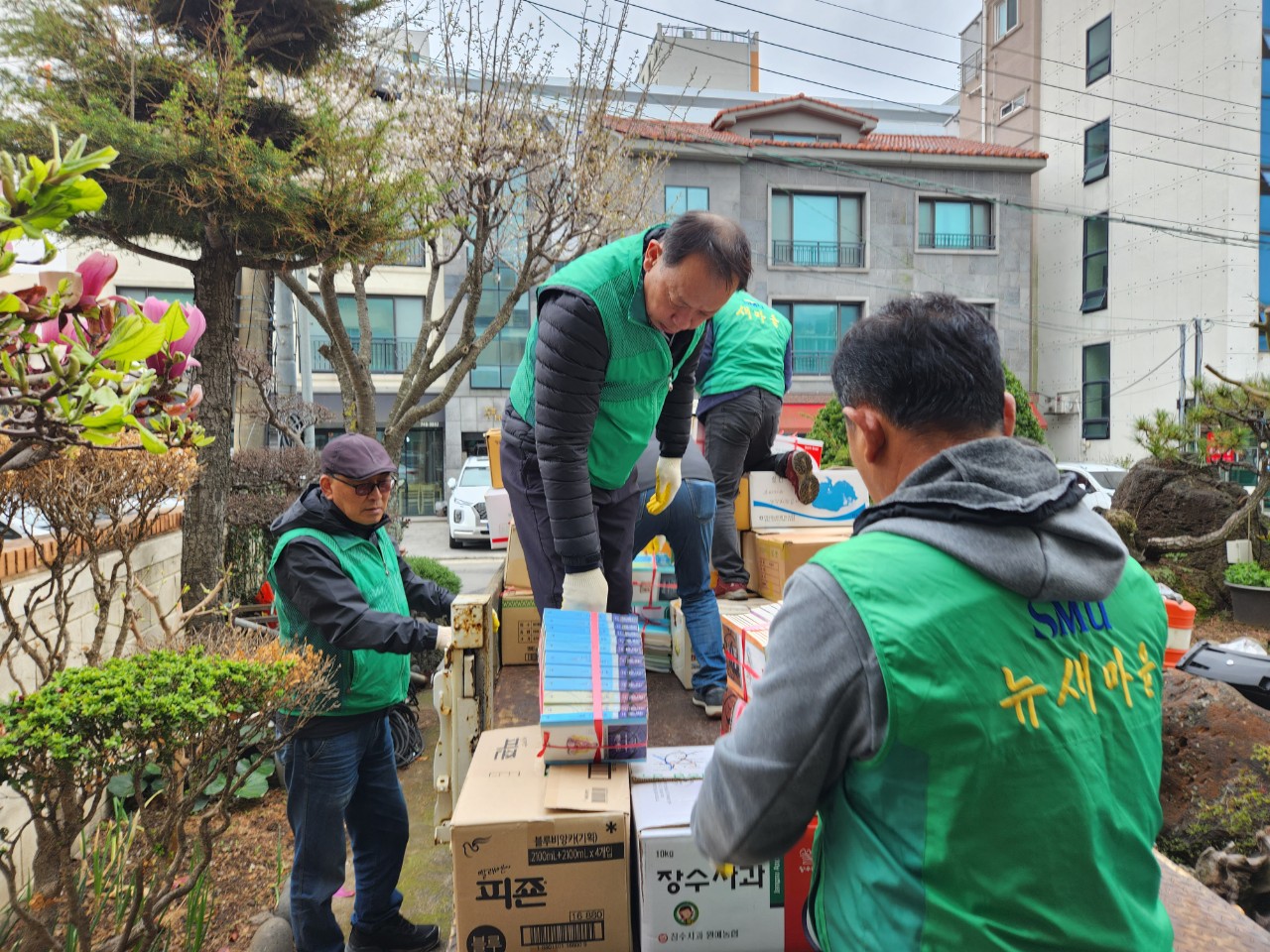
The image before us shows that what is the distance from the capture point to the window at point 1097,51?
1958 centimetres

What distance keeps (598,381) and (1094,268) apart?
22052 millimetres

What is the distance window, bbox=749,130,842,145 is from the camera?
66.5 feet

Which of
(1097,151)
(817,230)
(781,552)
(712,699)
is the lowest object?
(712,699)

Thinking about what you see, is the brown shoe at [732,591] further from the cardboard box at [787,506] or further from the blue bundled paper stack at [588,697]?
the blue bundled paper stack at [588,697]

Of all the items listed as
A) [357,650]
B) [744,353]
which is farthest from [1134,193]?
[357,650]

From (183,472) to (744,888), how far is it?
3.01m

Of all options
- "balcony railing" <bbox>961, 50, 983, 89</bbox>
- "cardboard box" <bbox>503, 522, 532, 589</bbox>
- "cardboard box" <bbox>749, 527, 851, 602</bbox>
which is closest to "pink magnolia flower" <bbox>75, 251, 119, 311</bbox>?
"cardboard box" <bbox>503, 522, 532, 589</bbox>

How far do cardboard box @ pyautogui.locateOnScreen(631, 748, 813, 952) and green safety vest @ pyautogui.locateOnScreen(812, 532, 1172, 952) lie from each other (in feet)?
2.37

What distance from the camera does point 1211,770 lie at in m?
3.18

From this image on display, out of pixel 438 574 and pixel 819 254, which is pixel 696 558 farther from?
pixel 819 254

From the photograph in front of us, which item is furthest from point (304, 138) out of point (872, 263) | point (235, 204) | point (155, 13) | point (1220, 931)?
point (872, 263)

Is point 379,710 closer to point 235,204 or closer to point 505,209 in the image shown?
point 235,204

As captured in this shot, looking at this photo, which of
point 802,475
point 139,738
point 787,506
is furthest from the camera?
point 787,506

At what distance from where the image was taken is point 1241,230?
→ 16.9 metres
